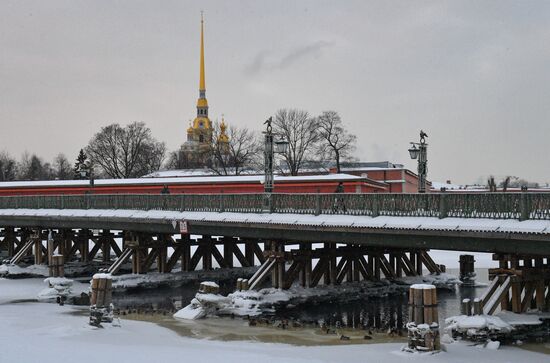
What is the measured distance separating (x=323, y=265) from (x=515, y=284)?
9566 mm

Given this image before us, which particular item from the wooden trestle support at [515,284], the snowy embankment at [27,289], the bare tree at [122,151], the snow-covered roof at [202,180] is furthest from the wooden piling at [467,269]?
the bare tree at [122,151]

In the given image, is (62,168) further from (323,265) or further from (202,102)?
(323,265)

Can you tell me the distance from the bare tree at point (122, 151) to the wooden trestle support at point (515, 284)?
262 ft

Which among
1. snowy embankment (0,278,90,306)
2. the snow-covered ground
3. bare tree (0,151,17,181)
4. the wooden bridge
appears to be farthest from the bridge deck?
bare tree (0,151,17,181)

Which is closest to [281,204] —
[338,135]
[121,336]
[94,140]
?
[121,336]

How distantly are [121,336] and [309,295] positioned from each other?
33.2 feet

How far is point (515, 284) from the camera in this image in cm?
1956

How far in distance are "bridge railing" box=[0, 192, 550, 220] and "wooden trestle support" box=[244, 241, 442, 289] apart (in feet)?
6.58

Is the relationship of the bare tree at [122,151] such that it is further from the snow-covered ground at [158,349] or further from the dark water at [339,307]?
the snow-covered ground at [158,349]

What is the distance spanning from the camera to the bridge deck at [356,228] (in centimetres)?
1777

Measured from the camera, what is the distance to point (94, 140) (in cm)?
10106

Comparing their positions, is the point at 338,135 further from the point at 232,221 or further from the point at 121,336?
the point at 121,336

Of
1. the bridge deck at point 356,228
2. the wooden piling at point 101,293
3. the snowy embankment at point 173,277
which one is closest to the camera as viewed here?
the bridge deck at point 356,228

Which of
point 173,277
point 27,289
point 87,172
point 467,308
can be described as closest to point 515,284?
point 467,308
